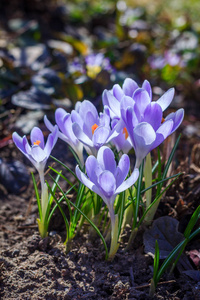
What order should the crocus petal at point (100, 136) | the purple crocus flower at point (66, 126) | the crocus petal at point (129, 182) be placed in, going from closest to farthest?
1. the crocus petal at point (129, 182)
2. the crocus petal at point (100, 136)
3. the purple crocus flower at point (66, 126)

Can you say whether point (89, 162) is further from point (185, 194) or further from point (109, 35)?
point (109, 35)

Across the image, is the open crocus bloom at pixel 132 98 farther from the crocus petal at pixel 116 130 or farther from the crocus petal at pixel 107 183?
the crocus petal at pixel 107 183

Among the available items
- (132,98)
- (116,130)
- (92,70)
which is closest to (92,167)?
(116,130)

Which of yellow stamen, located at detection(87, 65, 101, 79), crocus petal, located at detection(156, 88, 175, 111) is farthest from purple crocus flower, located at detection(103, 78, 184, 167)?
yellow stamen, located at detection(87, 65, 101, 79)

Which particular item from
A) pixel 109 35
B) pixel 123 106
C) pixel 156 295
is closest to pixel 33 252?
pixel 156 295

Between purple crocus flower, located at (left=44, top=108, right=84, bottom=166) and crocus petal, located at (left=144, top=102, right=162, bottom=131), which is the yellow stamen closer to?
purple crocus flower, located at (left=44, top=108, right=84, bottom=166)

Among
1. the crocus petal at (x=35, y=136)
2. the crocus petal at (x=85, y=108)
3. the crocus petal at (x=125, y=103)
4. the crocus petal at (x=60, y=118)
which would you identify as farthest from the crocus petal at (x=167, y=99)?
the crocus petal at (x=35, y=136)
